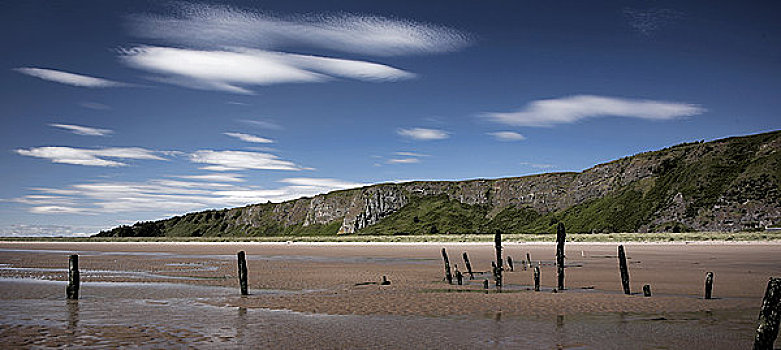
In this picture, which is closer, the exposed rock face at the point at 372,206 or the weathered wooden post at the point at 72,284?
the weathered wooden post at the point at 72,284

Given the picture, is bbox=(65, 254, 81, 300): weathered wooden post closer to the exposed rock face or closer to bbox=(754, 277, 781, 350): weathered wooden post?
bbox=(754, 277, 781, 350): weathered wooden post

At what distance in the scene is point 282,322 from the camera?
650 inches

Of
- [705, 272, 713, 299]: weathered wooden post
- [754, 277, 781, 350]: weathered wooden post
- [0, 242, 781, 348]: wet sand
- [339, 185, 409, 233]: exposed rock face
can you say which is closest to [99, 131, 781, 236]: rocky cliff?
[339, 185, 409, 233]: exposed rock face

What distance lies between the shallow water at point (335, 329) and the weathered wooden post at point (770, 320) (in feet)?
5.87

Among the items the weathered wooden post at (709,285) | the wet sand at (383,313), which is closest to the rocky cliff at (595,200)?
the wet sand at (383,313)

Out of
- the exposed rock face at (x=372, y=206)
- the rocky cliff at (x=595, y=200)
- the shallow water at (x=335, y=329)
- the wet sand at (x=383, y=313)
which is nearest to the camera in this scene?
the shallow water at (x=335, y=329)

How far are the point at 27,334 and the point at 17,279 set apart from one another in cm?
1821

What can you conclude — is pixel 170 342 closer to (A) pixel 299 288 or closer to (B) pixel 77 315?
(B) pixel 77 315

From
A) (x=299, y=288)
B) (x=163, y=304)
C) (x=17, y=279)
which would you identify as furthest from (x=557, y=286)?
(x=17, y=279)

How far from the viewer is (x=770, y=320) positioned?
36.4 ft

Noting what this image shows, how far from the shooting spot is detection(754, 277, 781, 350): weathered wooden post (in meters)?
11.1

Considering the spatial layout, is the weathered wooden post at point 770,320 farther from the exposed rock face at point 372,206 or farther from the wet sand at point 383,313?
the exposed rock face at point 372,206

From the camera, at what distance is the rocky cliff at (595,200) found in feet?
324

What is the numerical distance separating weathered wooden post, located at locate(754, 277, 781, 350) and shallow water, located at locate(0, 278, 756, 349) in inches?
70.5
